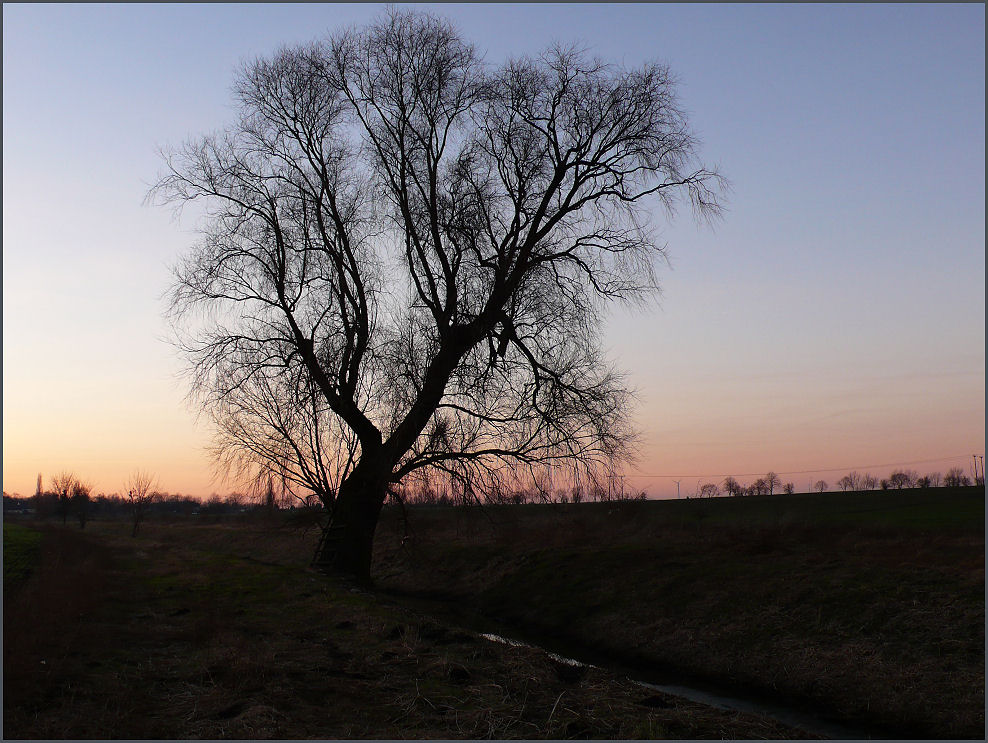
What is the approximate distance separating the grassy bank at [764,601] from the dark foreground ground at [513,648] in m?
0.05

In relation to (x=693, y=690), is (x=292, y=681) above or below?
above

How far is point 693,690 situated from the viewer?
12.1 metres

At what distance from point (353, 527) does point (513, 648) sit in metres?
9.85

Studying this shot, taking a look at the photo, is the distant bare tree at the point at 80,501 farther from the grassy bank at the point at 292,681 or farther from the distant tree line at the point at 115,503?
the grassy bank at the point at 292,681

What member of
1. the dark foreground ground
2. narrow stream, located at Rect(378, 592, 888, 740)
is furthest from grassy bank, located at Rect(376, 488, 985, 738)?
narrow stream, located at Rect(378, 592, 888, 740)

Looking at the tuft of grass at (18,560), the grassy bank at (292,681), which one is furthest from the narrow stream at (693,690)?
the tuft of grass at (18,560)

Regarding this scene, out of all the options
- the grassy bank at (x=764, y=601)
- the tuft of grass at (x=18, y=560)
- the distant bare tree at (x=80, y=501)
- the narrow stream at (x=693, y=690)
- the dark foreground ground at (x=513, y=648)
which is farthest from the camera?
the distant bare tree at (x=80, y=501)

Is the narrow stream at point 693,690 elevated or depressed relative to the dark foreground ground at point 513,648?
depressed

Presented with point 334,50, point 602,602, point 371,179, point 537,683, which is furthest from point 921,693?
point 334,50

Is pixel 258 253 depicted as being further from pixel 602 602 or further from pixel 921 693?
pixel 921 693

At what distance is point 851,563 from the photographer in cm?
1678

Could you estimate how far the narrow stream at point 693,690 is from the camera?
10.0m

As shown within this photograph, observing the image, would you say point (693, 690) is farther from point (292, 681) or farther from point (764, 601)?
point (292, 681)

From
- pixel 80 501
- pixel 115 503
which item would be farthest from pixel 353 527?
pixel 115 503
